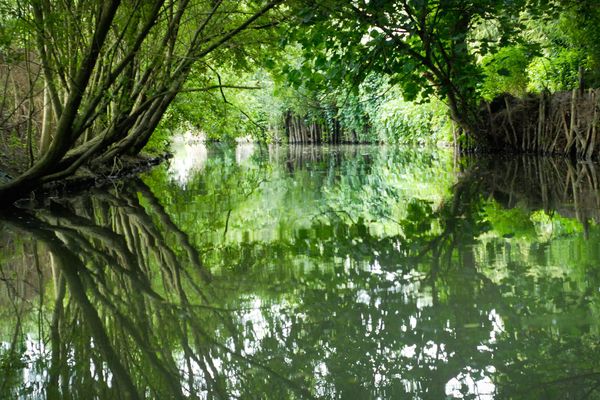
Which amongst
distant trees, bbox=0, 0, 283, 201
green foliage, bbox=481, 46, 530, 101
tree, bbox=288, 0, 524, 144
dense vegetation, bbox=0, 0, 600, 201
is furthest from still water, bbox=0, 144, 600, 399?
green foliage, bbox=481, 46, 530, 101

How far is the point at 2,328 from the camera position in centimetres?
378

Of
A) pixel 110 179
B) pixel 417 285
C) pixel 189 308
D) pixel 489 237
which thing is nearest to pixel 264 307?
pixel 189 308

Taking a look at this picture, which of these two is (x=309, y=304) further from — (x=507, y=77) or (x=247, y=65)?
(x=507, y=77)

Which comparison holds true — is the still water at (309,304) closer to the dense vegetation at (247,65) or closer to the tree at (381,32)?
the dense vegetation at (247,65)

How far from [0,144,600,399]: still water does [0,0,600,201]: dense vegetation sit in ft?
7.18

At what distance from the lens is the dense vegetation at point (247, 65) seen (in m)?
8.57

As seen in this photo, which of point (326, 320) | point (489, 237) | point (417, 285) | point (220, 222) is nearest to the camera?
point (326, 320)

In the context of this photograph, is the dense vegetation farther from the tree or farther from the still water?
the still water

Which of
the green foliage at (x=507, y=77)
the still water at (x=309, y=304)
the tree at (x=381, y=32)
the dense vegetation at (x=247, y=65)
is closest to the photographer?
the still water at (x=309, y=304)

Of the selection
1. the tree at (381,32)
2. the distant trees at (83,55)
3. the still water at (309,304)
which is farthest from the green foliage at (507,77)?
the still water at (309,304)

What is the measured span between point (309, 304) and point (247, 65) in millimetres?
11287

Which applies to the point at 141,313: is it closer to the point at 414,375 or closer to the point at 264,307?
the point at 264,307

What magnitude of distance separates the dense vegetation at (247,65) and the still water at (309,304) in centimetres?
219

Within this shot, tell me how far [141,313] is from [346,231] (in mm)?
3204
